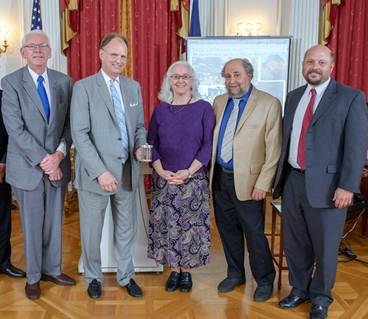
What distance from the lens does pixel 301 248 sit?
8.85ft

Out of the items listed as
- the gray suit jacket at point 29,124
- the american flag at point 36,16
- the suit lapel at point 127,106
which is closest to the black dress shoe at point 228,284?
the suit lapel at point 127,106

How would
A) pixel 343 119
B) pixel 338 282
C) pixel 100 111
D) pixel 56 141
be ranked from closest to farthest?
1. pixel 343 119
2. pixel 100 111
3. pixel 56 141
4. pixel 338 282

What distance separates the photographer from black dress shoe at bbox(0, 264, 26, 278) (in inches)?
125

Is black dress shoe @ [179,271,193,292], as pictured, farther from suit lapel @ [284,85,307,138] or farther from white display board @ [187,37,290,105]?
white display board @ [187,37,290,105]

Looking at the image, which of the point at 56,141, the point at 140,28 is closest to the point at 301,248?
the point at 56,141

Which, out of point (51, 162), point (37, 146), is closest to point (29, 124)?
point (37, 146)

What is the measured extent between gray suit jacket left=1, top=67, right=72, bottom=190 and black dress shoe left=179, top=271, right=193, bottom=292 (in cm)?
104

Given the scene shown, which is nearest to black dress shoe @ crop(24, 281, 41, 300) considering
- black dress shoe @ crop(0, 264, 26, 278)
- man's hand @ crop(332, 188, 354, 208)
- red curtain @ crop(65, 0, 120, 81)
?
black dress shoe @ crop(0, 264, 26, 278)

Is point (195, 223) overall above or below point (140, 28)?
below

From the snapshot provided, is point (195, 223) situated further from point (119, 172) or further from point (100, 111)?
point (100, 111)

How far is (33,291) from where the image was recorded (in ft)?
9.35

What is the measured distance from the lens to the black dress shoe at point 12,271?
317 centimetres

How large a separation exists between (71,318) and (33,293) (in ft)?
1.31

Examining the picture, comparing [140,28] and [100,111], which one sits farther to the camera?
[140,28]
